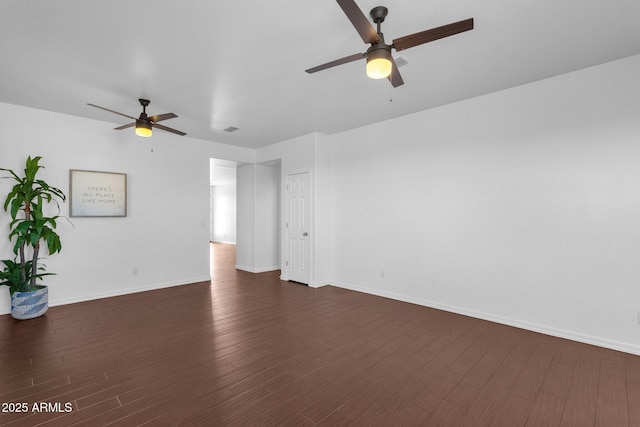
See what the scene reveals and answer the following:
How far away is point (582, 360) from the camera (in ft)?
8.93

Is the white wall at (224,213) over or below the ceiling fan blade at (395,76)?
below

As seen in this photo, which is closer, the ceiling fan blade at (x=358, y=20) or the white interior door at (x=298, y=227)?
the ceiling fan blade at (x=358, y=20)

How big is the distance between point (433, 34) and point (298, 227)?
14.1 feet

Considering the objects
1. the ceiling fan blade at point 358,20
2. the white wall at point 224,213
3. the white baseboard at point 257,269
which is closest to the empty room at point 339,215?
the ceiling fan blade at point 358,20

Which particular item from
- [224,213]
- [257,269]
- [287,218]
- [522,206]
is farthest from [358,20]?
[224,213]

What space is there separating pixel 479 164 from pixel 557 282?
162cm

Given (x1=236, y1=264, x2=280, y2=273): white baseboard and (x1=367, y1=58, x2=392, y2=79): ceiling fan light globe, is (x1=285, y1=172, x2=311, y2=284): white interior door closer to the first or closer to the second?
(x1=236, y1=264, x2=280, y2=273): white baseboard

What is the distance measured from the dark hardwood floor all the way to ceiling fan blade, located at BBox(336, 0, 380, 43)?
8.33ft

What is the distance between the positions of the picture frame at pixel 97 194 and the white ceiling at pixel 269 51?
1009 mm

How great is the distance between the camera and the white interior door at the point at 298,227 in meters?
5.63

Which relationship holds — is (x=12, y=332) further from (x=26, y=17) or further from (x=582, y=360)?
(x=582, y=360)

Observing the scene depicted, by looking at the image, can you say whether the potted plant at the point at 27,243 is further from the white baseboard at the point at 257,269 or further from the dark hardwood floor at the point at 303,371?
the white baseboard at the point at 257,269

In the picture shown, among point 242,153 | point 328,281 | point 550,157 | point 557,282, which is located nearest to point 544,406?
point 557,282

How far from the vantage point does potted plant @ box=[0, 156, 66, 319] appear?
3.74 meters
